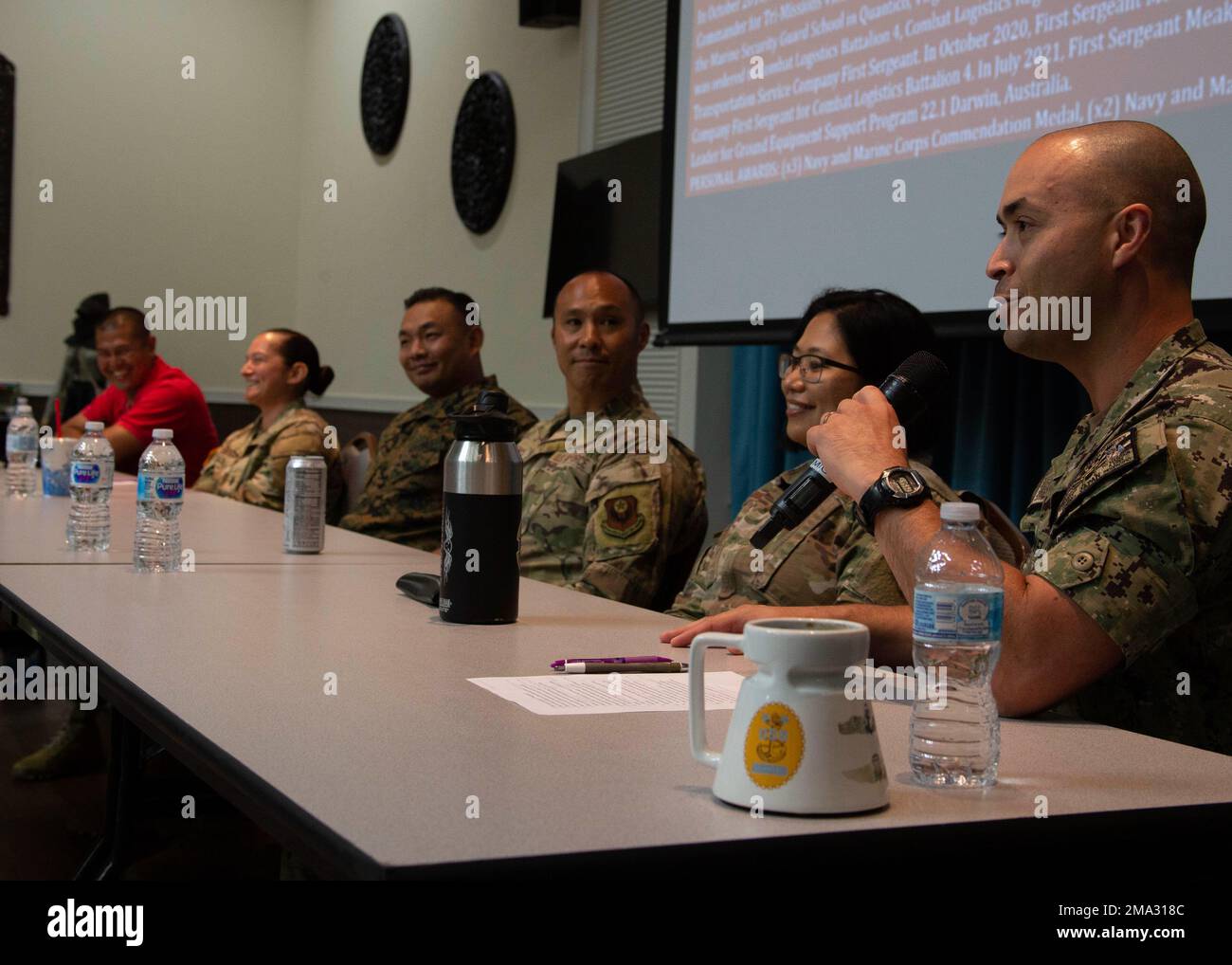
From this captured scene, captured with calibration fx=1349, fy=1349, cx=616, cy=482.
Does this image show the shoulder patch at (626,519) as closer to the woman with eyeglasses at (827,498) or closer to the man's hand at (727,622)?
the woman with eyeglasses at (827,498)

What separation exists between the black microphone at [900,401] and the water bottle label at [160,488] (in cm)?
103

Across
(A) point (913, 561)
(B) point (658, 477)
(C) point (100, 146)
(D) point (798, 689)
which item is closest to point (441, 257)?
(C) point (100, 146)

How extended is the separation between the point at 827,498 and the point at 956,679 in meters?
0.89

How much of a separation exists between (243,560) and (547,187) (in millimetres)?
2981

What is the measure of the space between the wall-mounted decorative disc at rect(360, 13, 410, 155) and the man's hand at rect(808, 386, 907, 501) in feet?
16.0

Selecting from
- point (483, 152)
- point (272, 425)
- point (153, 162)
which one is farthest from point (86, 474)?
point (153, 162)

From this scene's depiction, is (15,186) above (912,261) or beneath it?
above

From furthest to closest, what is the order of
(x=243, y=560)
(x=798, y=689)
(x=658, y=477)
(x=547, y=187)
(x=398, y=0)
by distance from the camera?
1. (x=398, y=0)
2. (x=547, y=187)
3. (x=658, y=477)
4. (x=243, y=560)
5. (x=798, y=689)

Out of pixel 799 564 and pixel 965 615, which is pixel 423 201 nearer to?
pixel 799 564

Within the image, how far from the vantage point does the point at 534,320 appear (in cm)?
505

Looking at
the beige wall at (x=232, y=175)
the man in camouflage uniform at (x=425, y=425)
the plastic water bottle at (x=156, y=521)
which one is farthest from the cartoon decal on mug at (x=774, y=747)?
the beige wall at (x=232, y=175)

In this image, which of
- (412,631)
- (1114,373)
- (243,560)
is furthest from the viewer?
(243,560)

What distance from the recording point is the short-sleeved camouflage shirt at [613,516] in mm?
2453
